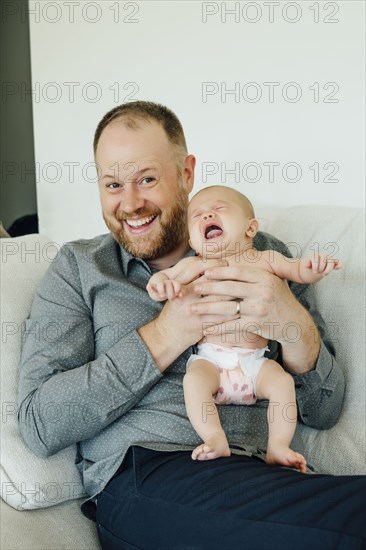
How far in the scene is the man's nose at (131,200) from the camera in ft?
5.55

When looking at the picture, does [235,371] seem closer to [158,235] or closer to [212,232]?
[212,232]

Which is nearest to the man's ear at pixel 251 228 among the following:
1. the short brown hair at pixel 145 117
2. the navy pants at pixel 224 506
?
the short brown hair at pixel 145 117

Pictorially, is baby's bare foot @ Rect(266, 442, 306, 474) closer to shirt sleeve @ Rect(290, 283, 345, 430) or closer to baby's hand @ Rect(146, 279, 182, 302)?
shirt sleeve @ Rect(290, 283, 345, 430)

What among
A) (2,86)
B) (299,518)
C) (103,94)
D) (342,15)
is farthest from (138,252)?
(2,86)

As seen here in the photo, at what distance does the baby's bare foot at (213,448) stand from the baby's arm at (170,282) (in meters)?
0.27

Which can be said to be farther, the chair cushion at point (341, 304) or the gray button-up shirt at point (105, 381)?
the chair cushion at point (341, 304)

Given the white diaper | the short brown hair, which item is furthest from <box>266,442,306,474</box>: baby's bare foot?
the short brown hair

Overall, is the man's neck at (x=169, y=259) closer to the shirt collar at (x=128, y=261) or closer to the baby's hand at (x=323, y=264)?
the shirt collar at (x=128, y=261)

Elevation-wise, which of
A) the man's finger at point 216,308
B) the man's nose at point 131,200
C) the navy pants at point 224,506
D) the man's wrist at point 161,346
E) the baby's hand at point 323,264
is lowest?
the navy pants at point 224,506

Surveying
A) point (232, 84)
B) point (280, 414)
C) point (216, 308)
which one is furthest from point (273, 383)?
point (232, 84)

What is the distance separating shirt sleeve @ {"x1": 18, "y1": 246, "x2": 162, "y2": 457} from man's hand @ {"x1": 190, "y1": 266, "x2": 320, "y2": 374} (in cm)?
17

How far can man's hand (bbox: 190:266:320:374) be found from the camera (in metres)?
1.49

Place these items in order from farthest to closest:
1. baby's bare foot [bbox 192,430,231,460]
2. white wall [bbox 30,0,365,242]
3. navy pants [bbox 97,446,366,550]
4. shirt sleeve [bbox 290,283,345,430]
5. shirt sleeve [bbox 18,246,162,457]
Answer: white wall [bbox 30,0,365,242] < shirt sleeve [bbox 290,283,345,430] < shirt sleeve [bbox 18,246,162,457] < baby's bare foot [bbox 192,430,231,460] < navy pants [bbox 97,446,366,550]

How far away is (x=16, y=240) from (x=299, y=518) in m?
1.03
